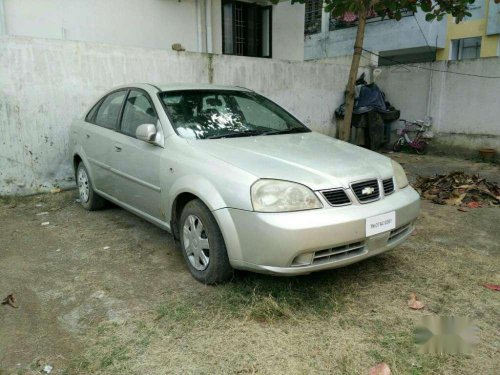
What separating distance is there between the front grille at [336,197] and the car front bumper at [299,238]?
0.13 ft

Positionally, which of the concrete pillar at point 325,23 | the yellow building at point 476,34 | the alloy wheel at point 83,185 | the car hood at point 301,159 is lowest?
the alloy wheel at point 83,185

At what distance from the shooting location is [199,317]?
2.74m

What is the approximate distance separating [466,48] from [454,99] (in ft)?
24.1

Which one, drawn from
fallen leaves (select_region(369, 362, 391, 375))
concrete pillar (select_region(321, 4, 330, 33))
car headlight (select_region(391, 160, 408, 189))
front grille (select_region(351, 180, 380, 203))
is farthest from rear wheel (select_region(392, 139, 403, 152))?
concrete pillar (select_region(321, 4, 330, 33))

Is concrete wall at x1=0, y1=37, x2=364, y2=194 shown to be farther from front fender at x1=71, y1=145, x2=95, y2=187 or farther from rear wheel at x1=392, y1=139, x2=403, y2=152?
rear wheel at x1=392, y1=139, x2=403, y2=152

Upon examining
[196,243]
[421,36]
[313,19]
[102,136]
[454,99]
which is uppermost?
[313,19]

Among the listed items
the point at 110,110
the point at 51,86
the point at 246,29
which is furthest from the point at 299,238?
the point at 246,29

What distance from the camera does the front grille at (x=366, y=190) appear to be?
9.28 feet

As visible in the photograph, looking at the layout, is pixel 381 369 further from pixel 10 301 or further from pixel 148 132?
pixel 10 301

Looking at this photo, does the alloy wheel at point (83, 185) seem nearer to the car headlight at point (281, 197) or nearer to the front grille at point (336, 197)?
the car headlight at point (281, 197)

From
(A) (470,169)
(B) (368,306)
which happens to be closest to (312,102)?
(A) (470,169)

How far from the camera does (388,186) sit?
3.10 metres

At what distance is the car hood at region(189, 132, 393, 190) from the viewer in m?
2.77

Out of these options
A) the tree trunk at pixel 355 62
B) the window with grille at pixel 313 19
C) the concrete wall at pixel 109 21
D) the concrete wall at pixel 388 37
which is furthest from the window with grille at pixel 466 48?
the concrete wall at pixel 109 21
